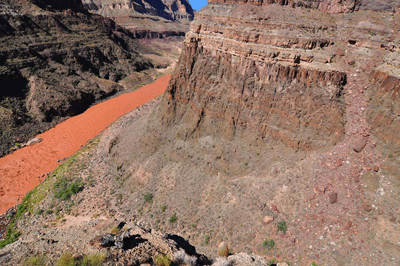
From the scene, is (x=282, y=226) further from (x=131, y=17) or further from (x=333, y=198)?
(x=131, y=17)

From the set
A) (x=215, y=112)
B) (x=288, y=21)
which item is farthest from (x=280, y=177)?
(x=288, y=21)

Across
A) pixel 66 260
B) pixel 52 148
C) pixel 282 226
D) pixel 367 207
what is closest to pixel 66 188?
pixel 52 148

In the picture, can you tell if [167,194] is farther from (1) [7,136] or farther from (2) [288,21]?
(1) [7,136]

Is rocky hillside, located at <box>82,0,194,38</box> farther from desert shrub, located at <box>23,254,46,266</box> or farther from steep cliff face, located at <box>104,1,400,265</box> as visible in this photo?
desert shrub, located at <box>23,254,46,266</box>

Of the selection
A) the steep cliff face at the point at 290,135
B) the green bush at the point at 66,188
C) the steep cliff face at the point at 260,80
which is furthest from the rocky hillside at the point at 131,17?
the steep cliff face at the point at 290,135

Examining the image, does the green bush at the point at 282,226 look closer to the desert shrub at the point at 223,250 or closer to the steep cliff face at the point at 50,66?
the desert shrub at the point at 223,250

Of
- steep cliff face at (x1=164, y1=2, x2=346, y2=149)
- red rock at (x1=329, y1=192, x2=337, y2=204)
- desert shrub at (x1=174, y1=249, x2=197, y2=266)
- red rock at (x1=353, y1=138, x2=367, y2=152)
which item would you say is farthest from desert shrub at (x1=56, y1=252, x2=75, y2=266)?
red rock at (x1=353, y1=138, x2=367, y2=152)

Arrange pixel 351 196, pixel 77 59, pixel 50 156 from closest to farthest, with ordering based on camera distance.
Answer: pixel 351 196
pixel 50 156
pixel 77 59
